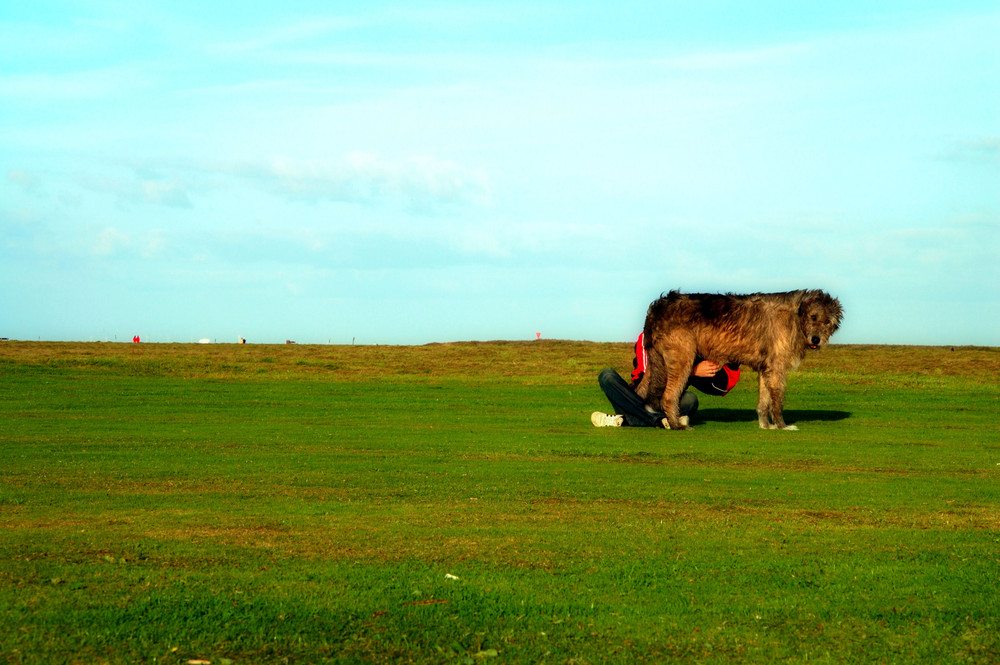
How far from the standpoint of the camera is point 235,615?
7102 mm

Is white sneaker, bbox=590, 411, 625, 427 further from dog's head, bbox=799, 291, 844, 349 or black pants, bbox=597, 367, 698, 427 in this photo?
dog's head, bbox=799, 291, 844, 349

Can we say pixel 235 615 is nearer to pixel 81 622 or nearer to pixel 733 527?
pixel 81 622

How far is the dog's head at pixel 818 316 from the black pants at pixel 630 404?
2.96m

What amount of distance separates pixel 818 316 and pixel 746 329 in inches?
62.0

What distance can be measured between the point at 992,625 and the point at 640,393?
15628 mm

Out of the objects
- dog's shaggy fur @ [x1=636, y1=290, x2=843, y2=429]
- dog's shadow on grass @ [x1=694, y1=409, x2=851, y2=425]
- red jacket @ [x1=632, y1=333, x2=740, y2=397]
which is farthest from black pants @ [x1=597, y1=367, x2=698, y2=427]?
dog's shadow on grass @ [x1=694, y1=409, x2=851, y2=425]

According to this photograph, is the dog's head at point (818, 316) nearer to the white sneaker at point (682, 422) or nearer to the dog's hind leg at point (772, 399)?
the dog's hind leg at point (772, 399)

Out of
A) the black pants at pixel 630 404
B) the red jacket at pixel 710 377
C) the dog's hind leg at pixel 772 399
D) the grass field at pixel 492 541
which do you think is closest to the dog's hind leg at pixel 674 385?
the black pants at pixel 630 404

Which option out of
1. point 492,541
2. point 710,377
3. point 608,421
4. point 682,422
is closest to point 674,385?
point 682,422

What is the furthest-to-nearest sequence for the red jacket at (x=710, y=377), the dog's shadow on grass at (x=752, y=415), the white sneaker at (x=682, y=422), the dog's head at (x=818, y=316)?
the dog's shadow on grass at (x=752, y=415)
the red jacket at (x=710, y=377)
the white sneaker at (x=682, y=422)
the dog's head at (x=818, y=316)

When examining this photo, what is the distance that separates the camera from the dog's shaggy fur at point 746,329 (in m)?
21.2

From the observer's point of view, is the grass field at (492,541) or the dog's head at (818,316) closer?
the grass field at (492,541)

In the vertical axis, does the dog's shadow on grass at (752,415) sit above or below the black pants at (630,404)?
below

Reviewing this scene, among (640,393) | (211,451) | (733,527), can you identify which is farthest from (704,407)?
(733,527)
